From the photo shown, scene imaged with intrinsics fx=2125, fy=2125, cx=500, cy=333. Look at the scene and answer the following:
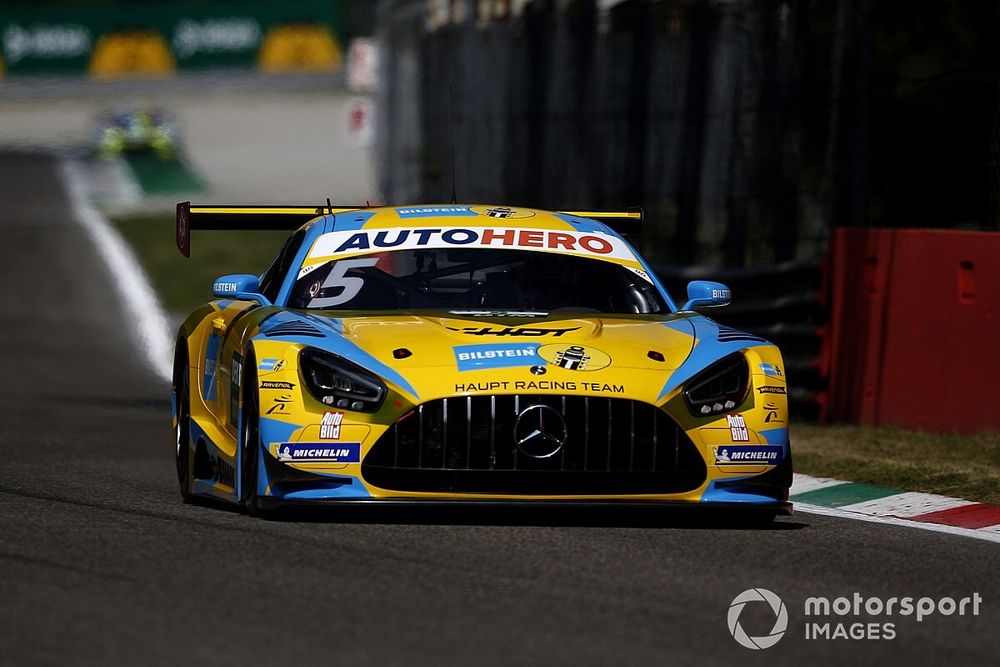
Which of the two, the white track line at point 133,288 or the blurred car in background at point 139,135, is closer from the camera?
the white track line at point 133,288

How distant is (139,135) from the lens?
1994 inches

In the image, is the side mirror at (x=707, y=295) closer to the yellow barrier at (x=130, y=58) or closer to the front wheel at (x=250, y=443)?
the front wheel at (x=250, y=443)

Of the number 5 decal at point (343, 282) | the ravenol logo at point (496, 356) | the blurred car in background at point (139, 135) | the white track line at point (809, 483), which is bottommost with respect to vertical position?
the blurred car in background at point (139, 135)

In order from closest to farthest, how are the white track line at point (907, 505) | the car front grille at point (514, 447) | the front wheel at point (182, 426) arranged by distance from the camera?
the car front grille at point (514, 447) < the white track line at point (907, 505) < the front wheel at point (182, 426)

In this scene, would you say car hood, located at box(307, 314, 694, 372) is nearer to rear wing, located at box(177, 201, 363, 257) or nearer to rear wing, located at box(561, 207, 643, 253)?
rear wing, located at box(177, 201, 363, 257)

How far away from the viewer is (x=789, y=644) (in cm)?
562

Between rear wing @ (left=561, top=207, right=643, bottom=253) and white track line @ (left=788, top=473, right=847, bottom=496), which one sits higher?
rear wing @ (left=561, top=207, right=643, bottom=253)

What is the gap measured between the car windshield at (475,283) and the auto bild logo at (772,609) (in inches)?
97.6

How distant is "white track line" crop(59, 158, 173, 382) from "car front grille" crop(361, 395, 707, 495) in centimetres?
876

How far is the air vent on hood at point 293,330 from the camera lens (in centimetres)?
784

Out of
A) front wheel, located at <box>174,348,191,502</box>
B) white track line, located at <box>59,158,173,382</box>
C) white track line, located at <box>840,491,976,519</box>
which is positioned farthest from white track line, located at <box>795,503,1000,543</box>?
white track line, located at <box>59,158,173,382</box>

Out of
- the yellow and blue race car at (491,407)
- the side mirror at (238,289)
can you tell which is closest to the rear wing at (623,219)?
the yellow and blue race car at (491,407)

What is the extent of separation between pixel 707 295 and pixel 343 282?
1.52m

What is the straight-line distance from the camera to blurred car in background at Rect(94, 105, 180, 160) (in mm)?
50406
